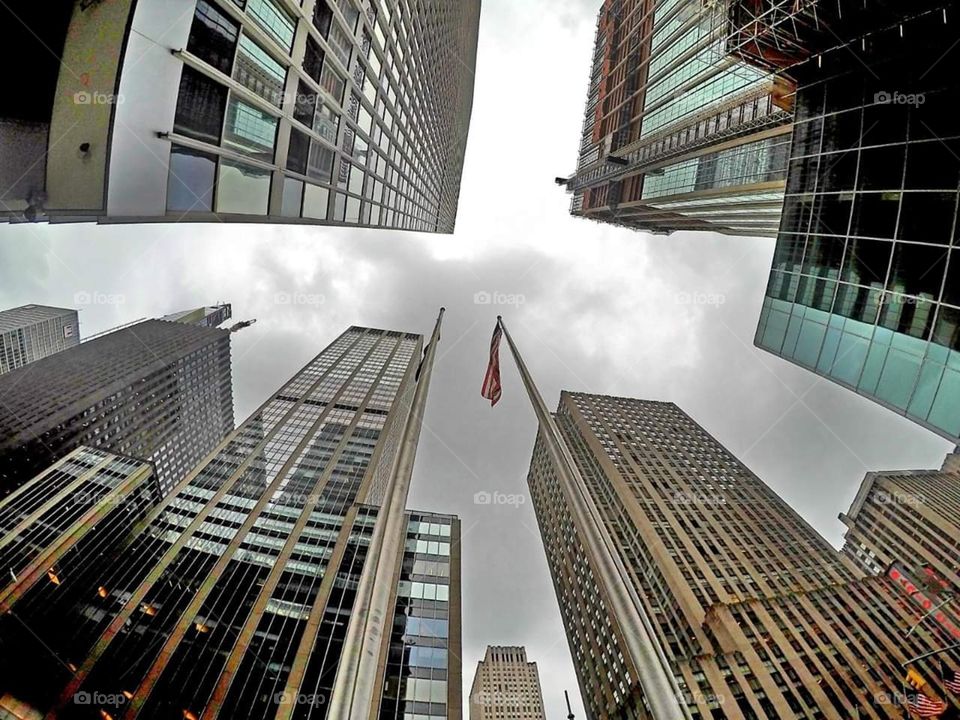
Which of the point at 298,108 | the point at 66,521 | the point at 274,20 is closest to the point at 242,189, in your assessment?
the point at 298,108

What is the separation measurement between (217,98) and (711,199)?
46372 millimetres

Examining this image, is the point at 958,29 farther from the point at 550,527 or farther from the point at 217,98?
the point at 550,527

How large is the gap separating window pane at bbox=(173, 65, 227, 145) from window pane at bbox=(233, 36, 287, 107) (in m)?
1.22

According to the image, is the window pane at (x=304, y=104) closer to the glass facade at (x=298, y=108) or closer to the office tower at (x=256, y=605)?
the glass facade at (x=298, y=108)

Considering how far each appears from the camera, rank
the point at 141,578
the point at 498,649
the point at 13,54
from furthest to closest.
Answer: the point at 498,649, the point at 141,578, the point at 13,54

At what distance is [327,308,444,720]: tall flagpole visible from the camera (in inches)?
257

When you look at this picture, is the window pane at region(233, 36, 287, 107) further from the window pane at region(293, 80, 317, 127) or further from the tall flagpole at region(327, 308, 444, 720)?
the tall flagpole at region(327, 308, 444, 720)

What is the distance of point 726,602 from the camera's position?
58.9 meters

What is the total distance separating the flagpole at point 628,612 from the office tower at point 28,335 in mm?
224671

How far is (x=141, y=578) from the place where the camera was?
6334 cm

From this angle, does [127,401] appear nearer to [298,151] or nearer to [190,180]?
[298,151]

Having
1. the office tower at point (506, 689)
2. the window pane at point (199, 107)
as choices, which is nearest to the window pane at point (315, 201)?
the window pane at point (199, 107)

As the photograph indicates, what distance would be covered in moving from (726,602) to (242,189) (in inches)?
2781

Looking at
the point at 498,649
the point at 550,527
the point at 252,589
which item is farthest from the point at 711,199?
the point at 498,649
